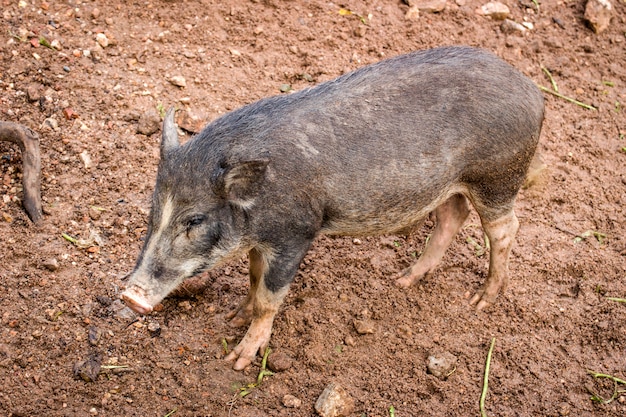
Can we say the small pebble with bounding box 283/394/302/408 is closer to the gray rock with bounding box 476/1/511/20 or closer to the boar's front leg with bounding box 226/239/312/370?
the boar's front leg with bounding box 226/239/312/370

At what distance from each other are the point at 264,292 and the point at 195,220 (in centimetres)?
70

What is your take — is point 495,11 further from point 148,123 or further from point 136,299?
point 136,299

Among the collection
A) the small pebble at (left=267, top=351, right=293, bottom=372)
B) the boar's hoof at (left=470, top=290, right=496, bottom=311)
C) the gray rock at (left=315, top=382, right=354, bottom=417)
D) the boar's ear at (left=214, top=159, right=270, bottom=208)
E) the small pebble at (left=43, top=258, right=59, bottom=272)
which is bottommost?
the boar's hoof at (left=470, top=290, right=496, bottom=311)

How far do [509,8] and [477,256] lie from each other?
3052 mm

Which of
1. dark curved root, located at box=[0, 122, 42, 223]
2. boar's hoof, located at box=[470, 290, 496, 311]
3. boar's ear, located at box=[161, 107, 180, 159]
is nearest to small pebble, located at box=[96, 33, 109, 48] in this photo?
dark curved root, located at box=[0, 122, 42, 223]

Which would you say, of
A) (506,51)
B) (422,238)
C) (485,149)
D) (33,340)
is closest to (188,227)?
(33,340)

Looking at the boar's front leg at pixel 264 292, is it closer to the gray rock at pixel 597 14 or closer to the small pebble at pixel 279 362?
the small pebble at pixel 279 362

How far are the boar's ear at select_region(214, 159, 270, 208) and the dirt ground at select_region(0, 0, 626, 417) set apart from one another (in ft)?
4.05

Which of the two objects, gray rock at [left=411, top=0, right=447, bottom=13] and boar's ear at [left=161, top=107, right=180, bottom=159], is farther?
gray rock at [left=411, top=0, right=447, bottom=13]

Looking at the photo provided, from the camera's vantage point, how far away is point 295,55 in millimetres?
6668

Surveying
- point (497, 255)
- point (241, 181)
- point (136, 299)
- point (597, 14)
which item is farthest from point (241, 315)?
point (597, 14)

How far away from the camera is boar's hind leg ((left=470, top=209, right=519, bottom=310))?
496cm

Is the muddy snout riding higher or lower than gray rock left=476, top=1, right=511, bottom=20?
higher

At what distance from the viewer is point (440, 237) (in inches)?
209
